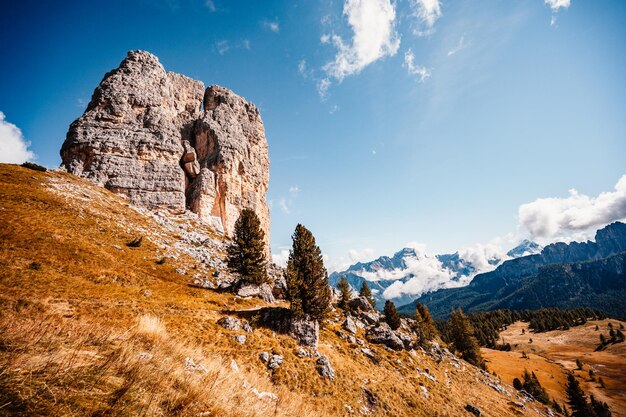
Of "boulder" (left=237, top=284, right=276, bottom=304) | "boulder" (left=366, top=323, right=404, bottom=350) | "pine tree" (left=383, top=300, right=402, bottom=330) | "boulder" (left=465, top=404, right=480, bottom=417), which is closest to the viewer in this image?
"boulder" (left=465, top=404, right=480, bottom=417)

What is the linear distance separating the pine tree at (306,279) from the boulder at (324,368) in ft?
15.7

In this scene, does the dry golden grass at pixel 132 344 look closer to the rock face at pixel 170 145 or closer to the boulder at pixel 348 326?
the boulder at pixel 348 326

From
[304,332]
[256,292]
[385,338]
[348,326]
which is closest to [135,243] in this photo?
[256,292]

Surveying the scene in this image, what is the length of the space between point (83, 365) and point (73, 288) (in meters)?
23.4

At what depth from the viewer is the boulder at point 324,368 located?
23000 mm

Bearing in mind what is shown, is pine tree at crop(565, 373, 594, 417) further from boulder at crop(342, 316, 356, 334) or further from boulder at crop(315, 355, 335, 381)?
boulder at crop(315, 355, 335, 381)

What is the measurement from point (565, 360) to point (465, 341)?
77899mm

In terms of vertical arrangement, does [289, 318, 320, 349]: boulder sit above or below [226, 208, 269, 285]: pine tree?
below

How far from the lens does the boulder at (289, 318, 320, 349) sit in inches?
1048

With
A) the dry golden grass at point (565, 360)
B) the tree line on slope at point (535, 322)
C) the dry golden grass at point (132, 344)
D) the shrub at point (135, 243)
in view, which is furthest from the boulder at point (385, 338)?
the tree line on slope at point (535, 322)

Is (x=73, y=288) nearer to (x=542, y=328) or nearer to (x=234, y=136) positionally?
(x=234, y=136)

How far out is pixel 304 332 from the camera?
27.0 meters

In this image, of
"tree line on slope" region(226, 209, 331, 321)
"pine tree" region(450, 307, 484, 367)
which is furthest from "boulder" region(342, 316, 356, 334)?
"pine tree" region(450, 307, 484, 367)

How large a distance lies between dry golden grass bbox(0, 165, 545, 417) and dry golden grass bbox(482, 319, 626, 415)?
1822 inches
